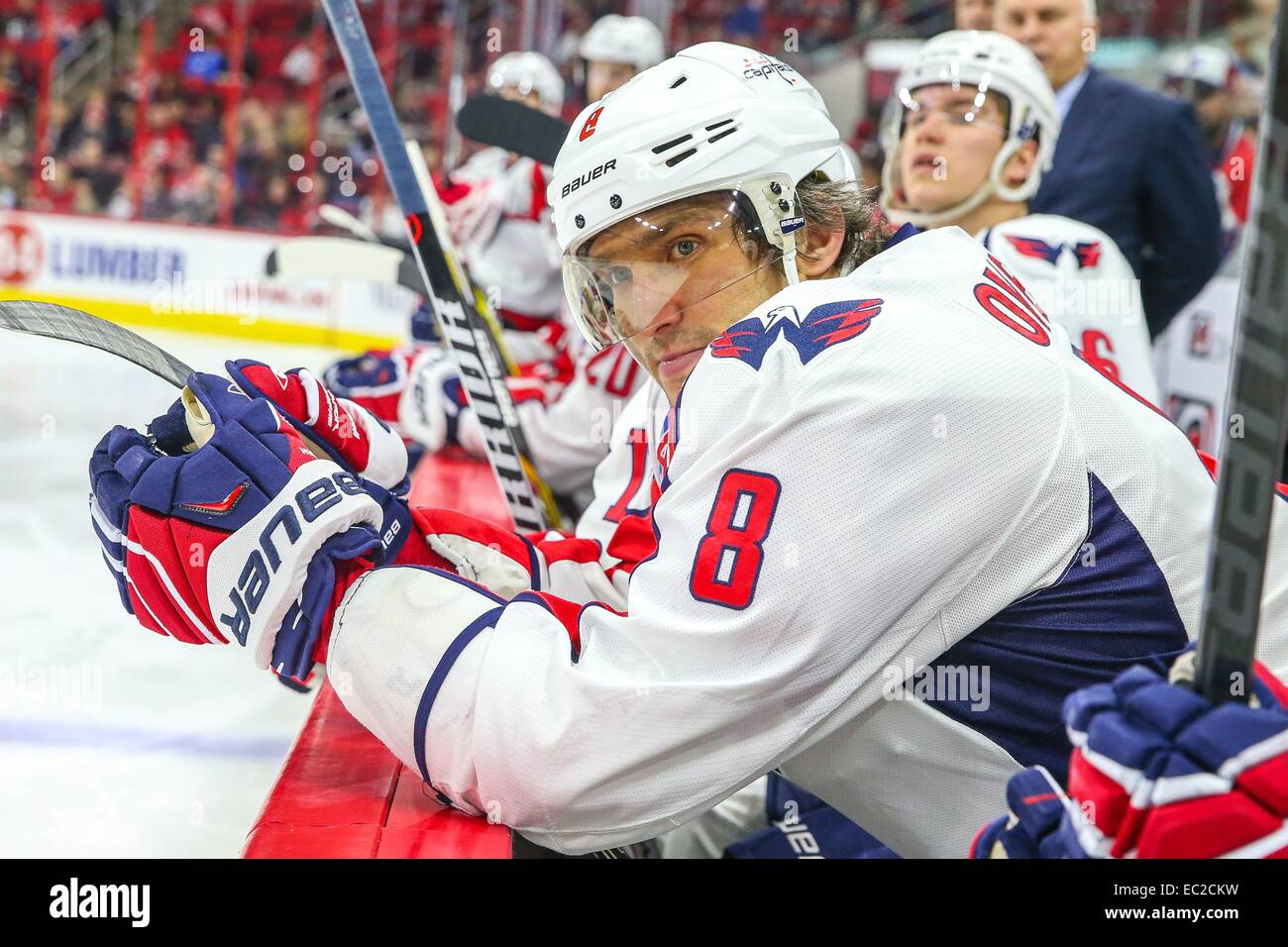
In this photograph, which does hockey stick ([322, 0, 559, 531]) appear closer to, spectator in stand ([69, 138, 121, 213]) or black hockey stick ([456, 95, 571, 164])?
black hockey stick ([456, 95, 571, 164])

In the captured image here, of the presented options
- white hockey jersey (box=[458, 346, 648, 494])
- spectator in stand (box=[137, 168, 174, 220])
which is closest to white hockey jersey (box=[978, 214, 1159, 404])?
white hockey jersey (box=[458, 346, 648, 494])

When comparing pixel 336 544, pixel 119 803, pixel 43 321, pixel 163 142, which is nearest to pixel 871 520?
pixel 336 544

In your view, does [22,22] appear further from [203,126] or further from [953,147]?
[953,147]

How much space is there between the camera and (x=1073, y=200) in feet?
10.4

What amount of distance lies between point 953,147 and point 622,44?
8.21ft

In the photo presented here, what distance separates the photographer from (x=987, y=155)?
2537 millimetres

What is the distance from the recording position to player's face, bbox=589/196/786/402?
54.7 inches

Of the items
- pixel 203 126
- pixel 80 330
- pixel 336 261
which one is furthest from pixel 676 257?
pixel 203 126

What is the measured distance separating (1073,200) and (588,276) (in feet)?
6.87

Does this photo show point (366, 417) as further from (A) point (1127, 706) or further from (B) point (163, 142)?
(B) point (163, 142)

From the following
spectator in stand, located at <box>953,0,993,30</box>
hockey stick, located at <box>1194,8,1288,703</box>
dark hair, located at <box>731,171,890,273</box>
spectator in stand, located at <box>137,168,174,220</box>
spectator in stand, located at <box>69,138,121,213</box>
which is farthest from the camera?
spectator in stand, located at <box>69,138,121,213</box>

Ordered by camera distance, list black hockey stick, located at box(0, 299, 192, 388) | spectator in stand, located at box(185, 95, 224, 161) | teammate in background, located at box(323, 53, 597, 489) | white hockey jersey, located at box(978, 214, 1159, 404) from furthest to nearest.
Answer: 1. spectator in stand, located at box(185, 95, 224, 161)
2. teammate in background, located at box(323, 53, 597, 489)
3. white hockey jersey, located at box(978, 214, 1159, 404)
4. black hockey stick, located at box(0, 299, 192, 388)

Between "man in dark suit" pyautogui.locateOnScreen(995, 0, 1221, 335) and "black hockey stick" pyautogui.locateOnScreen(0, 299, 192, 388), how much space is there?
7.93ft
